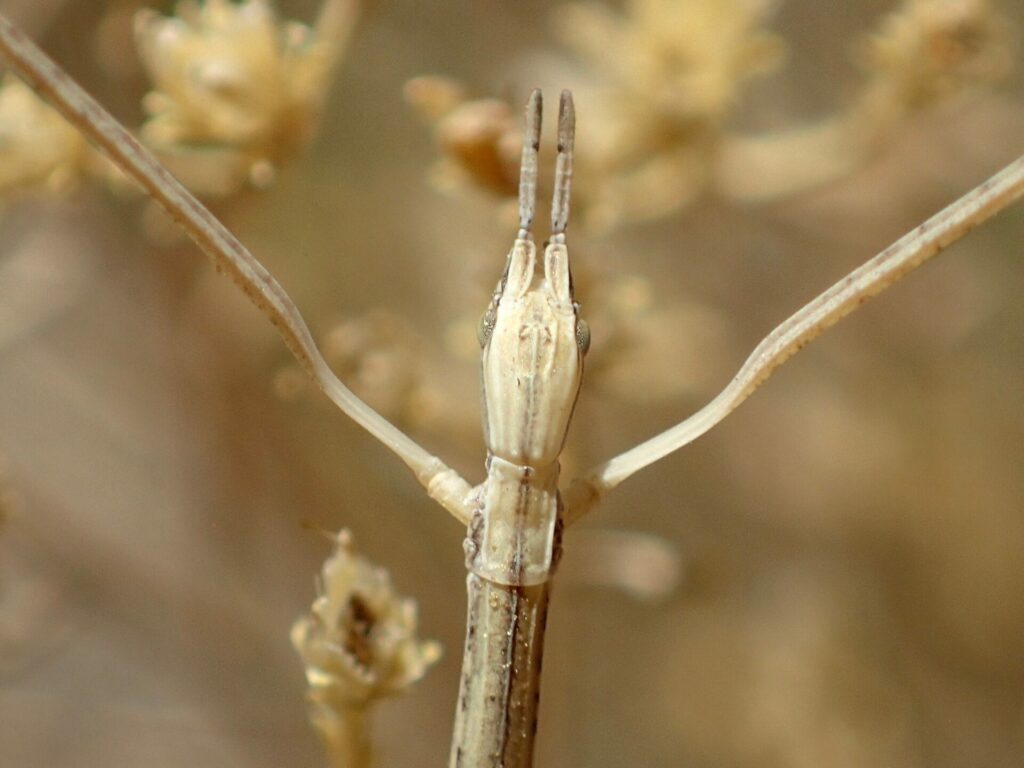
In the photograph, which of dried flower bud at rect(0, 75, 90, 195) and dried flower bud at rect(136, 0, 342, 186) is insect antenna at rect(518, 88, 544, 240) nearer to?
dried flower bud at rect(136, 0, 342, 186)

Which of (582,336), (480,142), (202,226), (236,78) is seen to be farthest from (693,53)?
(202,226)

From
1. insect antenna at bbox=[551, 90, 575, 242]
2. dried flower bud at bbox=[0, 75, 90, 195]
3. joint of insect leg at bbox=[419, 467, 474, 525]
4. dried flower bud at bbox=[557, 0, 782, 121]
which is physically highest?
dried flower bud at bbox=[557, 0, 782, 121]

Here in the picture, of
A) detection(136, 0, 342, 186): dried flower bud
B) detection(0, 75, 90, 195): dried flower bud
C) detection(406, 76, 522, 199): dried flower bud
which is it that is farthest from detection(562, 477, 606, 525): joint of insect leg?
detection(0, 75, 90, 195): dried flower bud


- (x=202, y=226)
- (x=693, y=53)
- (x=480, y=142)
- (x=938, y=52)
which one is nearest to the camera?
(x=202, y=226)

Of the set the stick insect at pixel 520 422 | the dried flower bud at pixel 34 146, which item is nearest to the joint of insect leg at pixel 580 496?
the stick insect at pixel 520 422

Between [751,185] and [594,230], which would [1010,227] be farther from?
[594,230]

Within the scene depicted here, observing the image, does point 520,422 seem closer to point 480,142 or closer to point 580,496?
point 580,496
